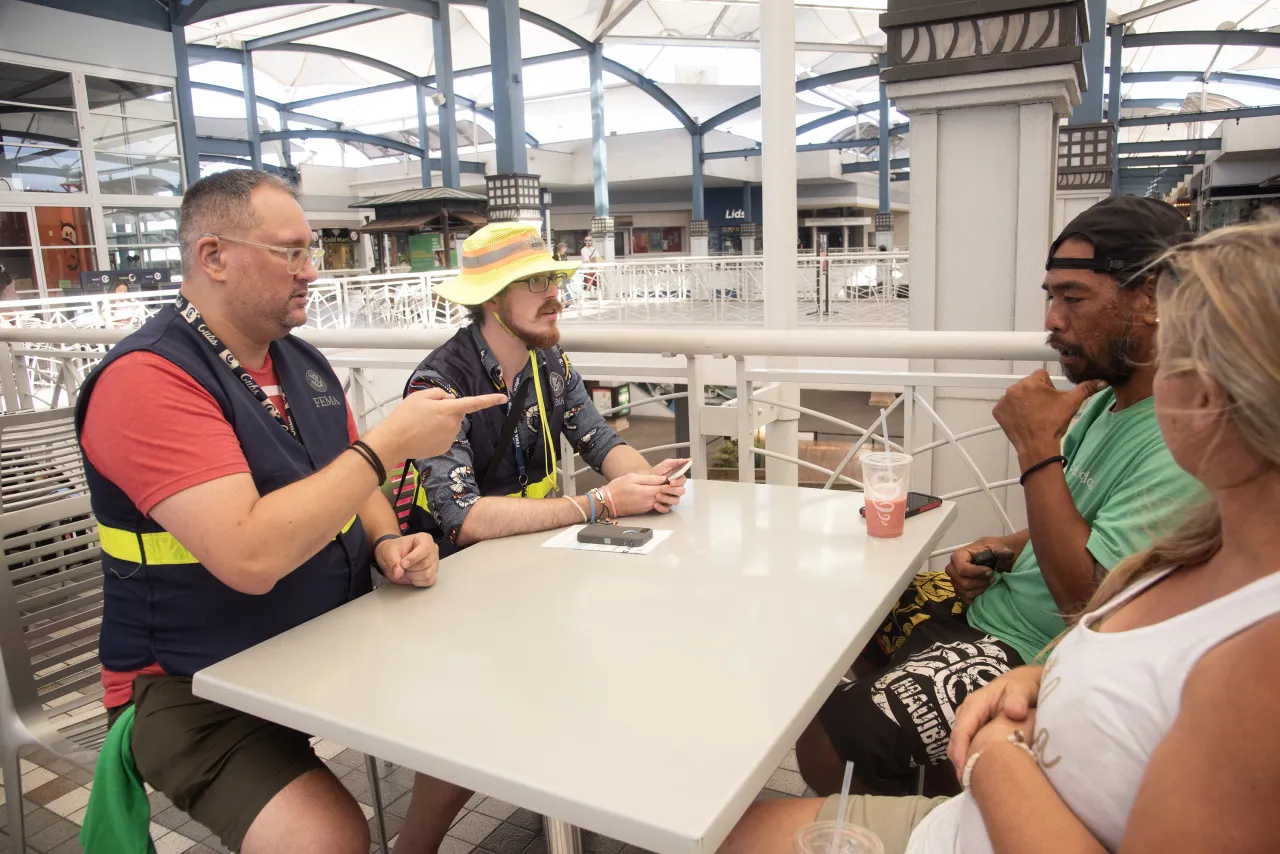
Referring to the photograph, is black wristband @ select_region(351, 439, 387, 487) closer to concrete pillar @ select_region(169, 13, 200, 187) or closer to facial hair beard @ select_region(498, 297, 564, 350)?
facial hair beard @ select_region(498, 297, 564, 350)

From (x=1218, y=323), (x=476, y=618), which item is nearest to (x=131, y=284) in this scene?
(x=476, y=618)

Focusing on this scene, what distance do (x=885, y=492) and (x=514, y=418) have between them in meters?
0.91

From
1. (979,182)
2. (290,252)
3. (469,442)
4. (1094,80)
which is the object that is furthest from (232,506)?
(1094,80)

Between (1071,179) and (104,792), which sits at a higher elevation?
(1071,179)

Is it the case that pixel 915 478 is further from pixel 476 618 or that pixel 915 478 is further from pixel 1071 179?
pixel 1071 179

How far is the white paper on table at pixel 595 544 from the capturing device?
1.61 metres

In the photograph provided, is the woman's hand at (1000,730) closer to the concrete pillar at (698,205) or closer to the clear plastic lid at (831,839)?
the clear plastic lid at (831,839)

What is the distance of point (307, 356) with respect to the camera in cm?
177

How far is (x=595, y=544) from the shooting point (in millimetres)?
1657

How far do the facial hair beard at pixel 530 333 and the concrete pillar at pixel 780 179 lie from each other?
1.69 metres

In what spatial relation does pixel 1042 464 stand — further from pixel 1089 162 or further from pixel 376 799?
pixel 1089 162

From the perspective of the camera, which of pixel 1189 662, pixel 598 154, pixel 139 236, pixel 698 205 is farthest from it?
pixel 698 205

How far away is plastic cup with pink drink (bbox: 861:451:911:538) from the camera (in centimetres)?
158

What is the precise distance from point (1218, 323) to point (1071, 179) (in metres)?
9.56
